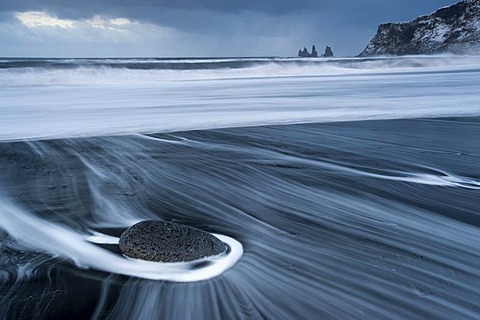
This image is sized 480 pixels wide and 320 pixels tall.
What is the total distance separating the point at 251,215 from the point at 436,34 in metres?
53.5

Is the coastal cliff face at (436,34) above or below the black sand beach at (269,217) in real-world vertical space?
above

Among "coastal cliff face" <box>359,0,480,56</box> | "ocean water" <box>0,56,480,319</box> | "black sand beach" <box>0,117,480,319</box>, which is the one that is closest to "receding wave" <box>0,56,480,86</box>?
"ocean water" <box>0,56,480,319</box>

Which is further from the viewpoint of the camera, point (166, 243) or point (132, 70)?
point (132, 70)

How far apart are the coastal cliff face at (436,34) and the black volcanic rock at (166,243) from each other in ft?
151

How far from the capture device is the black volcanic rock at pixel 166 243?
2107 millimetres

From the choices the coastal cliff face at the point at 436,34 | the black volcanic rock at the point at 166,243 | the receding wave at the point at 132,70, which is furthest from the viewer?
the coastal cliff face at the point at 436,34

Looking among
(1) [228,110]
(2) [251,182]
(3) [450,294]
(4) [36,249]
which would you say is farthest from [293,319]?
(1) [228,110]

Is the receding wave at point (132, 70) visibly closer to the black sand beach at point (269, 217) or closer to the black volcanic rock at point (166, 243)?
the black sand beach at point (269, 217)

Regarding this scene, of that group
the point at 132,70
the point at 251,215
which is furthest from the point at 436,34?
the point at 251,215

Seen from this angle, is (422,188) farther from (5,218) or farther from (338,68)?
(338,68)

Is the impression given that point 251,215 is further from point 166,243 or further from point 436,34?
point 436,34

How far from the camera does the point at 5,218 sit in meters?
2.73

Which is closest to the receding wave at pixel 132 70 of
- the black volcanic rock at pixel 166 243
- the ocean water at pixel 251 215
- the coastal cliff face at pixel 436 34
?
the ocean water at pixel 251 215

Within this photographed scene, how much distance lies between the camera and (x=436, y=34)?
49.9m
